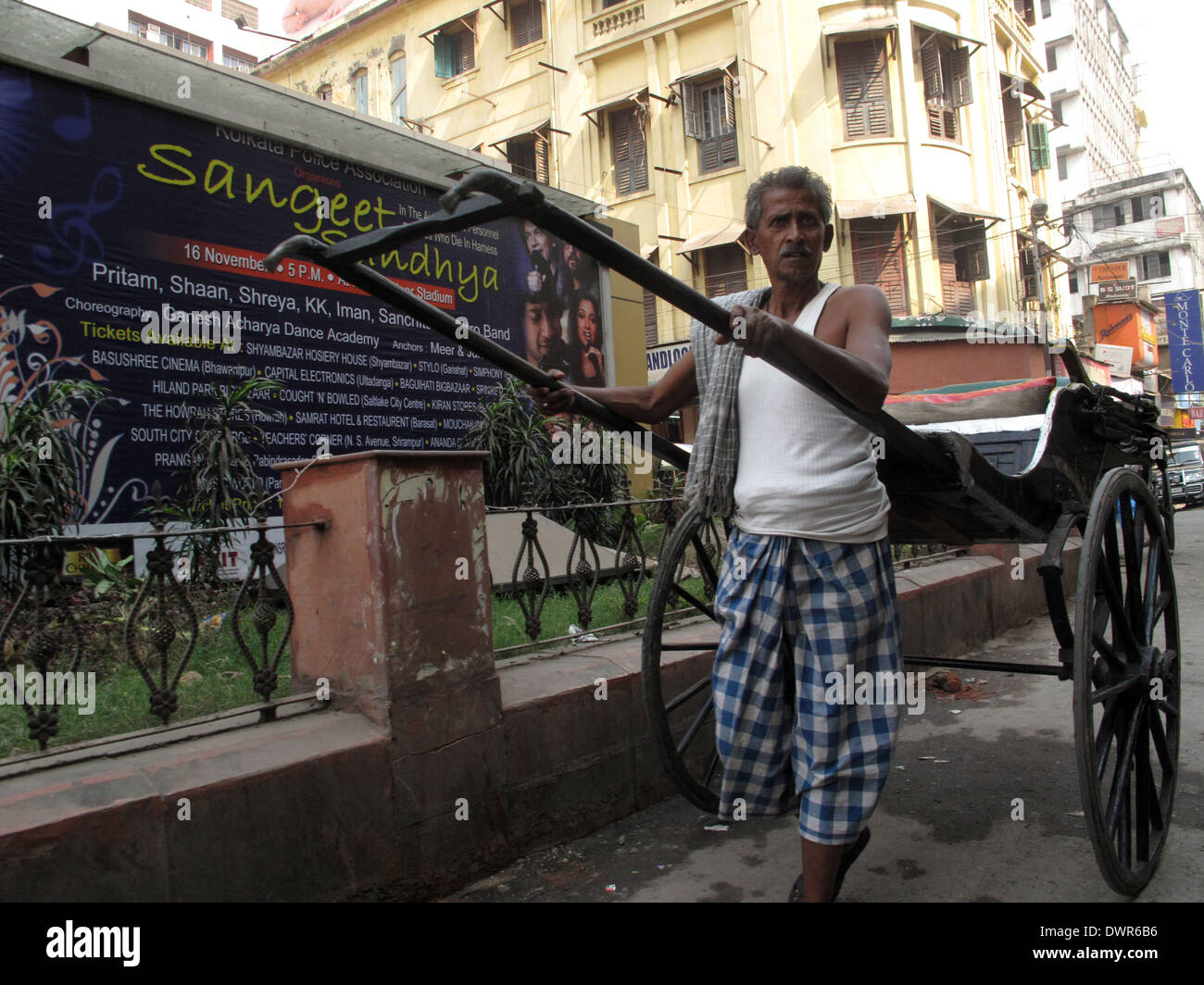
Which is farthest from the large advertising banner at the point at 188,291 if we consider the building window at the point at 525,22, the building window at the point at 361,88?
the building window at the point at 361,88

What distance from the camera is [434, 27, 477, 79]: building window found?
21156 millimetres

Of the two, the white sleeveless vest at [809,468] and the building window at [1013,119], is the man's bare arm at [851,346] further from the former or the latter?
the building window at [1013,119]

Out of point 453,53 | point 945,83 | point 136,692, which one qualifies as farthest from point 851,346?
point 453,53

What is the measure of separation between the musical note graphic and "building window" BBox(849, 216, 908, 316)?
14.0 metres

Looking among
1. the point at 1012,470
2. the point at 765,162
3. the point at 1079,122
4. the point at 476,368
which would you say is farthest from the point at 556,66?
the point at 1079,122

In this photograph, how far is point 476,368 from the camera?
8672mm

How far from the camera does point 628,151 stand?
1922cm

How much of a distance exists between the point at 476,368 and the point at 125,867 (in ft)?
22.7

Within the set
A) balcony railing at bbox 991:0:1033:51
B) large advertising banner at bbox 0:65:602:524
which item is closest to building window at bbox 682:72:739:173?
balcony railing at bbox 991:0:1033:51

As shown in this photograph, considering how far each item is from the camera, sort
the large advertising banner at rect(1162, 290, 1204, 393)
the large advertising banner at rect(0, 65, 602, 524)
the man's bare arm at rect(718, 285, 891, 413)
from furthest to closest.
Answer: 1. the large advertising banner at rect(1162, 290, 1204, 393)
2. the large advertising banner at rect(0, 65, 602, 524)
3. the man's bare arm at rect(718, 285, 891, 413)

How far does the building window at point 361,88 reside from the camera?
74.8 ft

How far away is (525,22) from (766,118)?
668cm

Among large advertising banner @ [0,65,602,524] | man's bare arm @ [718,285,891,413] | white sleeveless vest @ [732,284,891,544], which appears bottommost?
white sleeveless vest @ [732,284,891,544]

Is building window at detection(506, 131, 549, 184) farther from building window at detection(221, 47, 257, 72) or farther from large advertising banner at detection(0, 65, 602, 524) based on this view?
building window at detection(221, 47, 257, 72)
